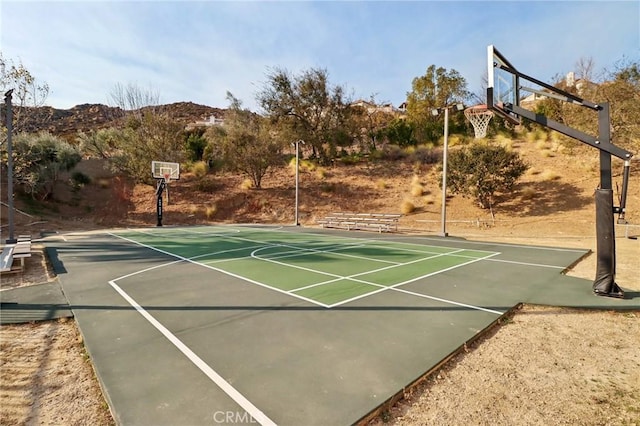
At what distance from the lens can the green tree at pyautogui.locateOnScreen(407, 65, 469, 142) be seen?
31.4 metres

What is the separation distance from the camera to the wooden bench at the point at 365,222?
1602cm

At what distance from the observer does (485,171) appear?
58.8 ft

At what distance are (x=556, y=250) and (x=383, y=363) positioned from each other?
31.7 feet

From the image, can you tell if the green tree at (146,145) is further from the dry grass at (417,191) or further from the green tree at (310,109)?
the dry grass at (417,191)

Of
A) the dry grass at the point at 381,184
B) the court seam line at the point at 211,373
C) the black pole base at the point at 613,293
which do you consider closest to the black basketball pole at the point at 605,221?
the black pole base at the point at 613,293

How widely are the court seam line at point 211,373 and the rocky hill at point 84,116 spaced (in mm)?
14516

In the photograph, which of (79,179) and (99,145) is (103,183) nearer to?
(79,179)

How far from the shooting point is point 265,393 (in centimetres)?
281

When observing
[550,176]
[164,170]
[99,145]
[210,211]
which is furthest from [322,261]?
[99,145]

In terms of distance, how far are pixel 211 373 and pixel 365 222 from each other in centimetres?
1436

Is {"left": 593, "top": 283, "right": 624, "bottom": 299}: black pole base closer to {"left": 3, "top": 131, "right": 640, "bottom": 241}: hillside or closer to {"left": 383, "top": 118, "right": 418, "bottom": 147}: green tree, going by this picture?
{"left": 3, "top": 131, "right": 640, "bottom": 241}: hillside

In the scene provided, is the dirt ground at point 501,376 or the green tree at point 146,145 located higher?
the green tree at point 146,145

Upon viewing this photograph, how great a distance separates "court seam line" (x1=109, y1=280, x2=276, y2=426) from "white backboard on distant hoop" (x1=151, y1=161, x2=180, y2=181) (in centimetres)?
1808

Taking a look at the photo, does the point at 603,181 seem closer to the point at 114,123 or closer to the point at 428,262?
the point at 428,262
